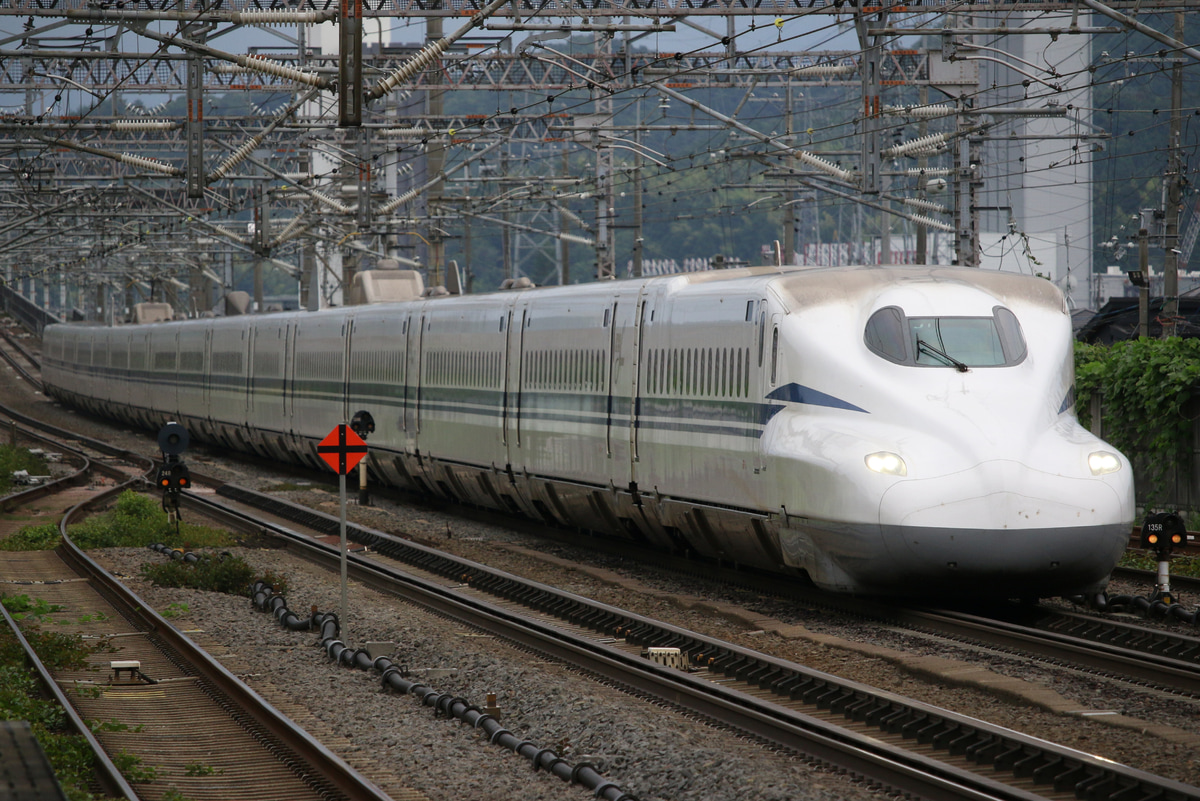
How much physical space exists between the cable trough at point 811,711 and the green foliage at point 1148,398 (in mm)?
9425

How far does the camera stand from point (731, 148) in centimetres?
3006

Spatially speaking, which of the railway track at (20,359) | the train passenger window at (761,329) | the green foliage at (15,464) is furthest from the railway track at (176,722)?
the railway track at (20,359)

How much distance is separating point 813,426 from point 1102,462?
2424 millimetres

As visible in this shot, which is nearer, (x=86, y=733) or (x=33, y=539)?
(x=86, y=733)

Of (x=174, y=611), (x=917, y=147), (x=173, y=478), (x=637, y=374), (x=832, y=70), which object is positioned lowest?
(x=174, y=611)

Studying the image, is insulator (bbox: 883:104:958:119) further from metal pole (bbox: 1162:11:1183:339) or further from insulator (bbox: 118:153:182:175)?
insulator (bbox: 118:153:182:175)

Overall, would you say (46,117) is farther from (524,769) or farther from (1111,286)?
(1111,286)

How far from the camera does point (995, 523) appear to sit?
1209 cm

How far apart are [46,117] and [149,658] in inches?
756

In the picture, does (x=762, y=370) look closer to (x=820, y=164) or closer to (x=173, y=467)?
(x=173, y=467)

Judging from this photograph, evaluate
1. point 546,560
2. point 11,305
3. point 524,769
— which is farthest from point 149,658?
point 11,305

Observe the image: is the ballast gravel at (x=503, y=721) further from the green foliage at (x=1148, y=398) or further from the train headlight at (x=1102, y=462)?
the green foliage at (x=1148, y=398)

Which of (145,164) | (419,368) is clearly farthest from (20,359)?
(419,368)

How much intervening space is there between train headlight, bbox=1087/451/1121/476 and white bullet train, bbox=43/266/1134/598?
0.03 meters
